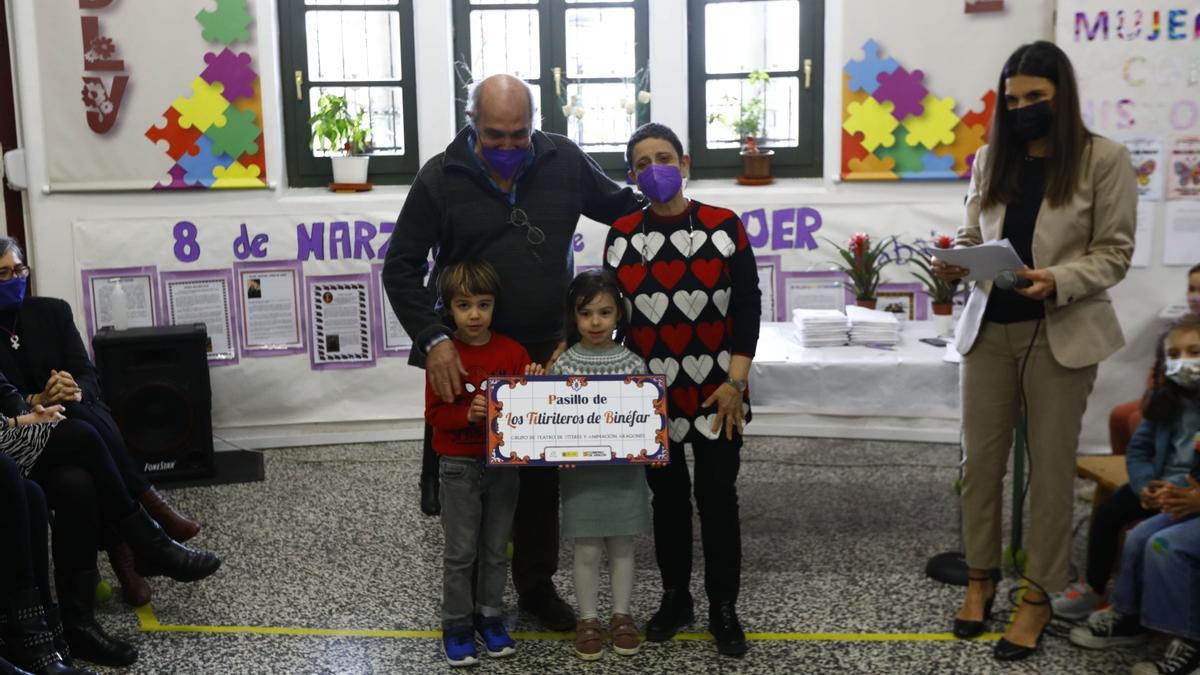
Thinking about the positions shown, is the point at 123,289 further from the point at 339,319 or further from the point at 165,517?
the point at 165,517

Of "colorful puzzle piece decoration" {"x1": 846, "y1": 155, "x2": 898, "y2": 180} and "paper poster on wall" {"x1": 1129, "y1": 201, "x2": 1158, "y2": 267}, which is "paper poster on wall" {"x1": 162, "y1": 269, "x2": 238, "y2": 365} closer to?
"colorful puzzle piece decoration" {"x1": 846, "y1": 155, "x2": 898, "y2": 180}

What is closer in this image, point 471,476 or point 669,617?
point 471,476

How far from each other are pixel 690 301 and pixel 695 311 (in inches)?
1.1

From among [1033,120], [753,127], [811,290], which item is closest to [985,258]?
[1033,120]

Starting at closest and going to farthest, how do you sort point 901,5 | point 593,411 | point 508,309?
point 593,411, point 508,309, point 901,5

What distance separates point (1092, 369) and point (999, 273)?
0.33 metres

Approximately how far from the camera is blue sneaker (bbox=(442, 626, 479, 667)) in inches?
115

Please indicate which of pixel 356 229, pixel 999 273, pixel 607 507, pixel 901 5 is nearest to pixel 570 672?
pixel 607 507

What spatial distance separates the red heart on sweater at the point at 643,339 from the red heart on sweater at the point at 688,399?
4.7 inches

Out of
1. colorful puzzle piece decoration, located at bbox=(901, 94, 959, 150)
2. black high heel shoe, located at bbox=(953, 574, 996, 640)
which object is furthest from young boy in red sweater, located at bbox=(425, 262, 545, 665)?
colorful puzzle piece decoration, located at bbox=(901, 94, 959, 150)

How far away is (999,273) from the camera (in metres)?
2.79

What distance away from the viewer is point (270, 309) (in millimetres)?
5262

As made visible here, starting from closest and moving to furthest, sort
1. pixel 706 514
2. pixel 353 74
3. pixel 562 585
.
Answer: pixel 706 514, pixel 562 585, pixel 353 74

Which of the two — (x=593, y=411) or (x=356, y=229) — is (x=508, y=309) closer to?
(x=593, y=411)
